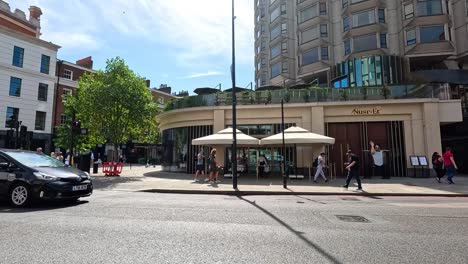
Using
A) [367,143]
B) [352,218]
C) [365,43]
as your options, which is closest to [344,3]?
[365,43]

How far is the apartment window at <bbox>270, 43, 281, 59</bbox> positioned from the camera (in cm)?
4378

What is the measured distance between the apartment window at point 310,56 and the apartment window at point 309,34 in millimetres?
1493

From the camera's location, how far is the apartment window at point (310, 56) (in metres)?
38.0

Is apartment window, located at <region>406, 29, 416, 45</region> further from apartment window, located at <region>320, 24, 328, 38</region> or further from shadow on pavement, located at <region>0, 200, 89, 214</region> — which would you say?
shadow on pavement, located at <region>0, 200, 89, 214</region>

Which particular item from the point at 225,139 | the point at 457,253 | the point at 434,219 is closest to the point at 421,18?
the point at 225,139

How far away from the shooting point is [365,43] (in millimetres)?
34312

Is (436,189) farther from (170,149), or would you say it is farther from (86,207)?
(170,149)

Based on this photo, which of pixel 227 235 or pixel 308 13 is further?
pixel 308 13

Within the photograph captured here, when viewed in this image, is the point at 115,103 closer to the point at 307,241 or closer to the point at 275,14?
the point at 307,241

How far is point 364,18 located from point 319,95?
18.9 metres

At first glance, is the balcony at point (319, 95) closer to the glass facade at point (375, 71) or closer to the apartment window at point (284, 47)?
the glass facade at point (375, 71)

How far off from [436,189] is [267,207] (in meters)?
8.81

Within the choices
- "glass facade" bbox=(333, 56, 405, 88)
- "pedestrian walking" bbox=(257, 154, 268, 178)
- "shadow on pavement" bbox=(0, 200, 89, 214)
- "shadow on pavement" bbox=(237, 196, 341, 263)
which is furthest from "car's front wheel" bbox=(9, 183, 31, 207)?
"glass facade" bbox=(333, 56, 405, 88)

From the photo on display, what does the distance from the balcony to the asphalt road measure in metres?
13.1
